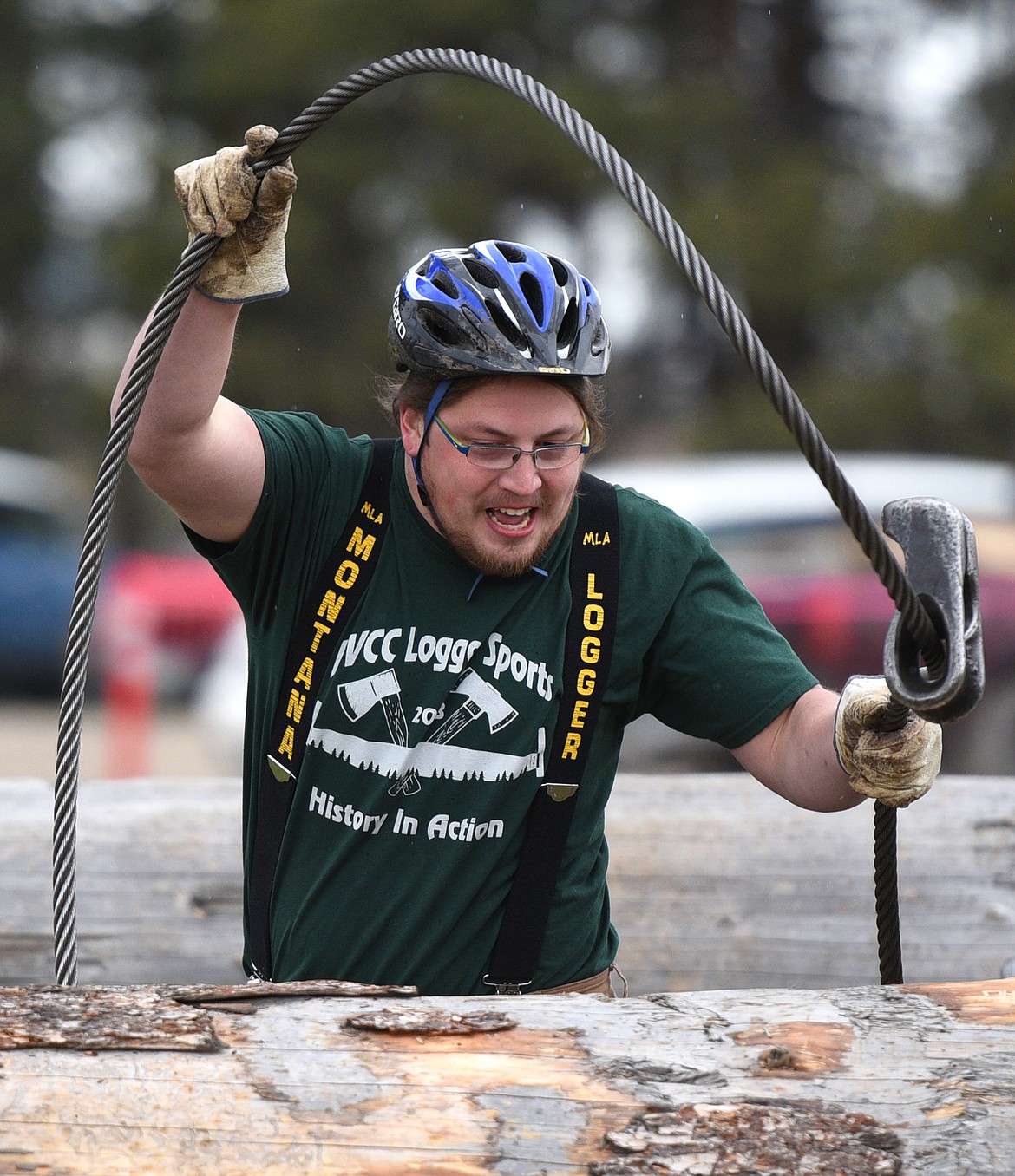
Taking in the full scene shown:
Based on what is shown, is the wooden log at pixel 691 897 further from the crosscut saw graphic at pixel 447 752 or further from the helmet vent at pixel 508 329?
the helmet vent at pixel 508 329

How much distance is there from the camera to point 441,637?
8.18 feet

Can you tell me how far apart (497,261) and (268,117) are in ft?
44.4

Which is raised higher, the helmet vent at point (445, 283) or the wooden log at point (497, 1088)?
the helmet vent at point (445, 283)

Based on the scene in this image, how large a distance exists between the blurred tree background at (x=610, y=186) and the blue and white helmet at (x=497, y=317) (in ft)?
28.9

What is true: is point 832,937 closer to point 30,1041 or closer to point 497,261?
point 497,261

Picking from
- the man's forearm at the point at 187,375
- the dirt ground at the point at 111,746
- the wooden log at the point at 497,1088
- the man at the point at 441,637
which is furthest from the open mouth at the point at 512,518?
the dirt ground at the point at 111,746

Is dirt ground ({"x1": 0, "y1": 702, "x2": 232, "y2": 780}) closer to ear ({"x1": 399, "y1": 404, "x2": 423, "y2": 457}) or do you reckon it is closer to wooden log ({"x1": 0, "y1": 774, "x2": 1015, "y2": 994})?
wooden log ({"x1": 0, "y1": 774, "x2": 1015, "y2": 994})

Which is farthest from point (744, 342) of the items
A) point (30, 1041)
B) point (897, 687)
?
point (30, 1041)

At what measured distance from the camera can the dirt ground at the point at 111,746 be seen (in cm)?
907

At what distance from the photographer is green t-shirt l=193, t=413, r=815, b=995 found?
246 centimetres

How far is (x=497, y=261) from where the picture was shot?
8.82 ft

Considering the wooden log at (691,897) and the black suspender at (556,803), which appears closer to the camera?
the black suspender at (556,803)

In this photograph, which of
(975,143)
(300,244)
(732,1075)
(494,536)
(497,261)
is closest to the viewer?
(732,1075)

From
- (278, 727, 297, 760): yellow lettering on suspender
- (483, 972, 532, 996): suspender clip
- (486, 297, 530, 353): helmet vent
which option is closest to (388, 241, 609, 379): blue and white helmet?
(486, 297, 530, 353): helmet vent
